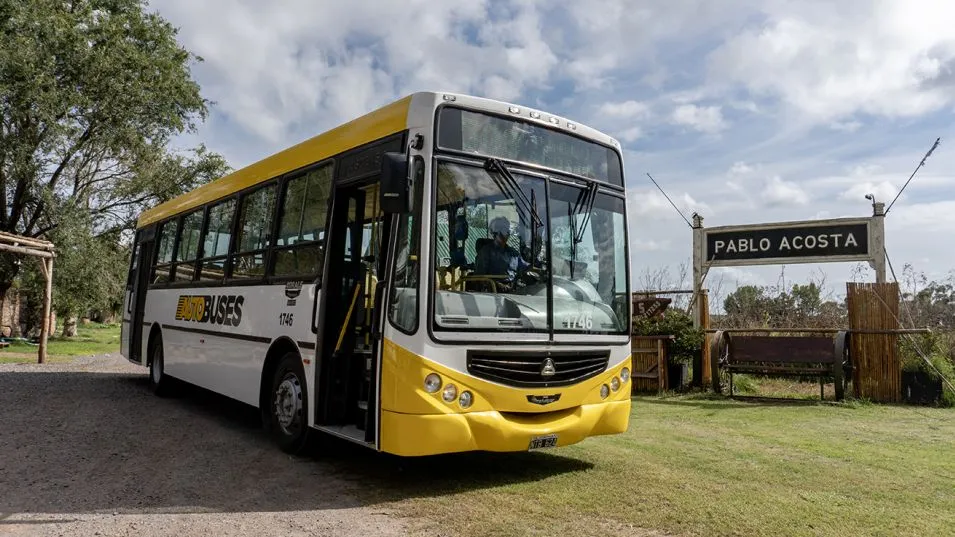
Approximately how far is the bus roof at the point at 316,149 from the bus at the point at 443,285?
0.10 feet

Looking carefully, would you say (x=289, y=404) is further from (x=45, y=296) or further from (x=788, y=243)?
(x=45, y=296)

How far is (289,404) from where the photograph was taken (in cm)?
691

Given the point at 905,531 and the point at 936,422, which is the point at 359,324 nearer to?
the point at 905,531

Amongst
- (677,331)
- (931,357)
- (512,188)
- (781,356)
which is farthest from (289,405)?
(931,357)

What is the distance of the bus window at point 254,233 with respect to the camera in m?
7.84

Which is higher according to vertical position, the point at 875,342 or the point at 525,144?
the point at 525,144

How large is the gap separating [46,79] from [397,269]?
2148cm

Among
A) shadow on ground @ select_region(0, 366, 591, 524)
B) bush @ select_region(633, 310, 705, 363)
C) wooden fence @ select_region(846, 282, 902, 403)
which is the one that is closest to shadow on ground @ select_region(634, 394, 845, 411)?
wooden fence @ select_region(846, 282, 902, 403)

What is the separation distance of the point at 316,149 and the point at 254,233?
1.52 m

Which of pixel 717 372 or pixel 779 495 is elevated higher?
pixel 717 372

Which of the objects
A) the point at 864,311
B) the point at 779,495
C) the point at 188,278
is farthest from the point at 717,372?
the point at 188,278

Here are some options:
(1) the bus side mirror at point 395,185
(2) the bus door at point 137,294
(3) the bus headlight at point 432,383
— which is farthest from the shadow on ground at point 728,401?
(2) the bus door at point 137,294

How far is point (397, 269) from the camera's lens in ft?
18.0

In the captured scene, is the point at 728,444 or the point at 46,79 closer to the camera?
the point at 728,444
